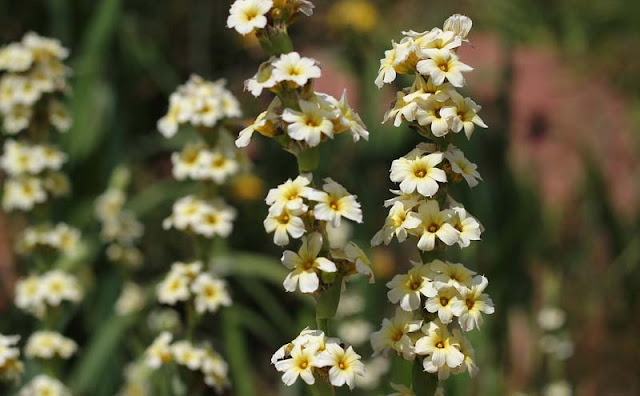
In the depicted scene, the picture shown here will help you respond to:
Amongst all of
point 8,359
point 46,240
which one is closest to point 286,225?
point 8,359

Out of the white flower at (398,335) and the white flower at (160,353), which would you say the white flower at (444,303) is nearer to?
the white flower at (398,335)

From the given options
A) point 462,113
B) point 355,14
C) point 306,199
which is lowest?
point 306,199

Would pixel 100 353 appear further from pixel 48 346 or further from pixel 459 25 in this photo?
pixel 459 25

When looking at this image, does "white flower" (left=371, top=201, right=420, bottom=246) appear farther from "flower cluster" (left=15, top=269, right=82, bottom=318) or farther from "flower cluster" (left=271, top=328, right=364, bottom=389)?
"flower cluster" (left=15, top=269, right=82, bottom=318)

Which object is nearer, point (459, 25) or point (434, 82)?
point (434, 82)

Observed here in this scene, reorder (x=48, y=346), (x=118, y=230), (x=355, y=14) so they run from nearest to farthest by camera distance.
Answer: (x=48, y=346)
(x=118, y=230)
(x=355, y=14)

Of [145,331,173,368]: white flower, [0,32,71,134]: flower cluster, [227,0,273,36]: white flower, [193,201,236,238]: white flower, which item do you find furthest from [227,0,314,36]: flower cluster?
[0,32,71,134]: flower cluster
